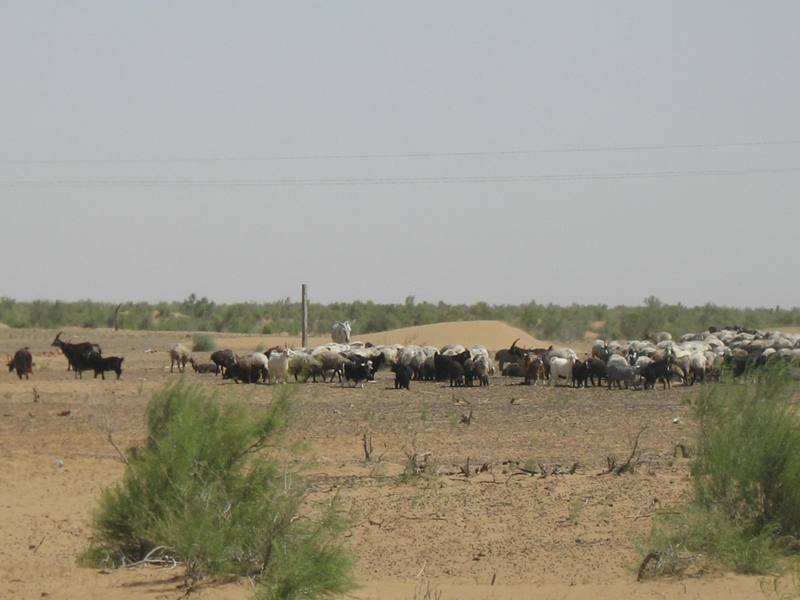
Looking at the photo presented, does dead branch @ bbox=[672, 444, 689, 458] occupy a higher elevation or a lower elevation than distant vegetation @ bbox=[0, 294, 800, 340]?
lower

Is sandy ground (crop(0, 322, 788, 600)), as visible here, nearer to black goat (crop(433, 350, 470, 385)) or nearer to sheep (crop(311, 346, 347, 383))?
sheep (crop(311, 346, 347, 383))

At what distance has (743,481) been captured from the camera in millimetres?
13586

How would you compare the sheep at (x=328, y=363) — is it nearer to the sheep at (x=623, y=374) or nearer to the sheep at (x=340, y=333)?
the sheep at (x=623, y=374)

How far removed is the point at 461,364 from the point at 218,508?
23578mm

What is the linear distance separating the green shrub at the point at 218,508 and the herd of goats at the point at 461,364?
1882cm

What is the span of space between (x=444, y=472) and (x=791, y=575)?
6187 mm

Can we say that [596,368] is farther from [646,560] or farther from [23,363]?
[646,560]

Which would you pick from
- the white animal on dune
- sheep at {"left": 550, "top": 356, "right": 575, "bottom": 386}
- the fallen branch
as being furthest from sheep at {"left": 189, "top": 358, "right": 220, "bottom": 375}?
the fallen branch

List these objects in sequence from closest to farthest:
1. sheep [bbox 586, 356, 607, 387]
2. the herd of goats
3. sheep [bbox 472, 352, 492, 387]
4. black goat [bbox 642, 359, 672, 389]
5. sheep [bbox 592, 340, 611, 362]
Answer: black goat [bbox 642, 359, 672, 389]
the herd of goats
sheep [bbox 586, 356, 607, 387]
sheep [bbox 472, 352, 492, 387]
sheep [bbox 592, 340, 611, 362]

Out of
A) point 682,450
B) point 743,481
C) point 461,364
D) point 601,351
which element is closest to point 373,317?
point 601,351

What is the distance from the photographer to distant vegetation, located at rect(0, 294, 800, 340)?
70.8 meters

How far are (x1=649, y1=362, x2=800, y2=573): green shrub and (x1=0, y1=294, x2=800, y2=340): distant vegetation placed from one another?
5207 centimetres

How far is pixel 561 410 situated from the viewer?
2772 centimetres

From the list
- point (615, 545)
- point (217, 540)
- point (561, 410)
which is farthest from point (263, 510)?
point (561, 410)
